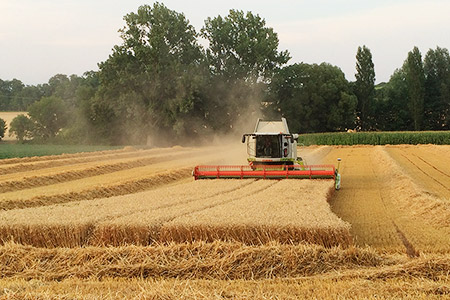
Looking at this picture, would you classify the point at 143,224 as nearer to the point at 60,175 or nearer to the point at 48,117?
the point at 60,175

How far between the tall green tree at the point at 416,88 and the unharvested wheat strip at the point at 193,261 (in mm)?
68284

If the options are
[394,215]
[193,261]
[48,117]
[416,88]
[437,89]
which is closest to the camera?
[193,261]

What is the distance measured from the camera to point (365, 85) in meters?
75.3

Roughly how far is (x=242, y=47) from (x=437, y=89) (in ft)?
108

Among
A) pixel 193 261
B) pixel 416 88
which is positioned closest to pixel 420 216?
pixel 193 261

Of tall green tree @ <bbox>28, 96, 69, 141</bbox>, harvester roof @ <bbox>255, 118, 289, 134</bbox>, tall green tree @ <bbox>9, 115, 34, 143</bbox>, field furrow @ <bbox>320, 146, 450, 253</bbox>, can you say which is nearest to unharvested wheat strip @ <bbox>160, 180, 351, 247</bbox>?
field furrow @ <bbox>320, 146, 450, 253</bbox>

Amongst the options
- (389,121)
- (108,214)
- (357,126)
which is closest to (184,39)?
(357,126)

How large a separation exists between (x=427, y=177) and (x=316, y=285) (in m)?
17.2

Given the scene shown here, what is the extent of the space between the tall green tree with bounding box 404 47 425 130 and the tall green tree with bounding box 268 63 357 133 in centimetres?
835

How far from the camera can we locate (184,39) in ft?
200

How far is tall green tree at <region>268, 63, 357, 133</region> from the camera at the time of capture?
226 feet

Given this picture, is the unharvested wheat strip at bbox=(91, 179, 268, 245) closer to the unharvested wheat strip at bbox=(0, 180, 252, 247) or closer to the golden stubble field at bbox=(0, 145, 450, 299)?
the golden stubble field at bbox=(0, 145, 450, 299)

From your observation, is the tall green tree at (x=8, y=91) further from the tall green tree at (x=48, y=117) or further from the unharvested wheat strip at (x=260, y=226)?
the unharvested wheat strip at (x=260, y=226)

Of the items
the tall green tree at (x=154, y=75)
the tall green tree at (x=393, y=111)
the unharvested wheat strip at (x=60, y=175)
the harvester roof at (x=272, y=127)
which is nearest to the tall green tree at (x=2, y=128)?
the tall green tree at (x=154, y=75)
